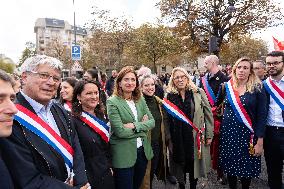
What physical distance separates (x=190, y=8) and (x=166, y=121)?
2070cm

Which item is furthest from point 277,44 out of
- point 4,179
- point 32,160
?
point 4,179

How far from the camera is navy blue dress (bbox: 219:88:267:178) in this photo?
440cm

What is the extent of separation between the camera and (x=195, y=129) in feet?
15.4

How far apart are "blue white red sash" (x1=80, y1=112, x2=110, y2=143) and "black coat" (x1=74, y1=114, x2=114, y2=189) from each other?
0.10 ft

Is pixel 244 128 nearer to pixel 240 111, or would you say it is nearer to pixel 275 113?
pixel 240 111

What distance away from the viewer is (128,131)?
371 centimetres

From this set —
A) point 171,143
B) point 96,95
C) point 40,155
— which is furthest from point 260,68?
A: point 40,155

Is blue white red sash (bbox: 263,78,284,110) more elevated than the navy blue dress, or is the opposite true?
blue white red sash (bbox: 263,78,284,110)

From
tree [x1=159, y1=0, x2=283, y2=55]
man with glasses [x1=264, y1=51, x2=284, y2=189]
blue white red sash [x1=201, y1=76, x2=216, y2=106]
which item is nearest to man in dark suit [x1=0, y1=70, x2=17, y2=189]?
man with glasses [x1=264, y1=51, x2=284, y2=189]

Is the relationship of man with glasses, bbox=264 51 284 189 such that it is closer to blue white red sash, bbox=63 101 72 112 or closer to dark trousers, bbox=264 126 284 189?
dark trousers, bbox=264 126 284 189

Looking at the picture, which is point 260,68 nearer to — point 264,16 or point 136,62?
point 264,16

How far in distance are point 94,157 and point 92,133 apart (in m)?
0.24

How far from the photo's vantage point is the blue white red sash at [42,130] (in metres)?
2.39

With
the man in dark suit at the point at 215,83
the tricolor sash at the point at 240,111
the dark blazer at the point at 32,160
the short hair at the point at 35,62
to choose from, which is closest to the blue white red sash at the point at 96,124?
the dark blazer at the point at 32,160
